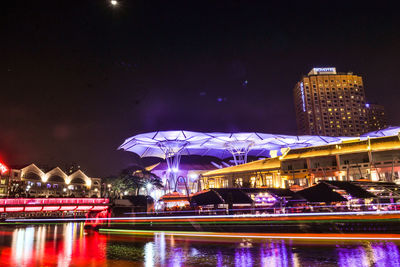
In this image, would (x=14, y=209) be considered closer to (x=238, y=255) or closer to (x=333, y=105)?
(x=238, y=255)

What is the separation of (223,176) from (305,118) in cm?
8512

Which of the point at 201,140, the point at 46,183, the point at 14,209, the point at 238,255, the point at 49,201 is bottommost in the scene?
the point at 238,255

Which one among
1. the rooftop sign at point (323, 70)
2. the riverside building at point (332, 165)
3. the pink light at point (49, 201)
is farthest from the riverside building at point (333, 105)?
the pink light at point (49, 201)

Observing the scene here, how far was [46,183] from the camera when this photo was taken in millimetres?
72500

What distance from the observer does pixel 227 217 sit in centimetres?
2064

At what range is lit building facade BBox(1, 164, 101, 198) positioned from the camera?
6208 cm

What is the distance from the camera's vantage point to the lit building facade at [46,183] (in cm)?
6208

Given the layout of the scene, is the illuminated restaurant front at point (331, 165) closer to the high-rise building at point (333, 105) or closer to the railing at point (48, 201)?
the railing at point (48, 201)

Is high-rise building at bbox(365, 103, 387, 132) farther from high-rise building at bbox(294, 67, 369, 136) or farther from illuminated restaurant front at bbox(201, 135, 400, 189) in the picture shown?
illuminated restaurant front at bbox(201, 135, 400, 189)

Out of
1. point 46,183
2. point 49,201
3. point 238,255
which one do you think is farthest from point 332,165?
point 46,183

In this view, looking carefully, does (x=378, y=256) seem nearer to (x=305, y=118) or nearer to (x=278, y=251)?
(x=278, y=251)

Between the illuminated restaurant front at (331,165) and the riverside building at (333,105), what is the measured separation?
273 feet

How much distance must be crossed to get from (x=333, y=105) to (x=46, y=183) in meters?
107

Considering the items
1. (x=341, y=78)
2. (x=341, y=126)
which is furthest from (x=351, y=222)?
(x=341, y=78)
